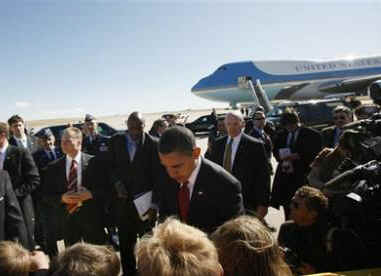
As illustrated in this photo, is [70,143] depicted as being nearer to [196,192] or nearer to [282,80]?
[196,192]

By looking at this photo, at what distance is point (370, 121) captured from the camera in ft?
7.39

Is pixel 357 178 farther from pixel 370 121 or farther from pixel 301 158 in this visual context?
pixel 301 158

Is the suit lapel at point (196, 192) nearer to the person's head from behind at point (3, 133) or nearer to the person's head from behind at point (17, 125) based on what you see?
the person's head from behind at point (3, 133)

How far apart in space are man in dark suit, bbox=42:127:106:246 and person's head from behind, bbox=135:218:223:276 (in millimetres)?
2416

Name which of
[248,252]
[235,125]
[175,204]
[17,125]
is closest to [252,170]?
[235,125]

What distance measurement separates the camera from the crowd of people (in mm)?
1374

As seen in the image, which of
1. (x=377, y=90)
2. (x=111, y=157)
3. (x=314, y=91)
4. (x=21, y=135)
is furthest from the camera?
(x=314, y=91)

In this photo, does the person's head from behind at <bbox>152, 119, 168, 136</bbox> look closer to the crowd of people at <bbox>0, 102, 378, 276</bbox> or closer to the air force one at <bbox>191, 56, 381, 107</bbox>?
the crowd of people at <bbox>0, 102, 378, 276</bbox>

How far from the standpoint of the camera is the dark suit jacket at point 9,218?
2.74m

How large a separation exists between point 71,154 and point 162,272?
2.87 meters

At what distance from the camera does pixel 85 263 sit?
133 centimetres

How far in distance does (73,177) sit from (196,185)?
6.43 feet

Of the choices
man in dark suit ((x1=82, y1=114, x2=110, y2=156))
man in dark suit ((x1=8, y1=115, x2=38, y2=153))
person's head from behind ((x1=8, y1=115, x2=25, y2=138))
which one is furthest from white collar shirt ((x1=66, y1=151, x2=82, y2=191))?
man in dark suit ((x1=82, y1=114, x2=110, y2=156))

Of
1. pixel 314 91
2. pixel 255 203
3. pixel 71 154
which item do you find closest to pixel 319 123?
pixel 255 203
